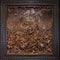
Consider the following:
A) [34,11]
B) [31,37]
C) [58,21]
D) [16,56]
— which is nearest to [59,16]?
[58,21]

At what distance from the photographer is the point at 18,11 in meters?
4.44

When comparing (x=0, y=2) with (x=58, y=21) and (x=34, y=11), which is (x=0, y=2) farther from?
(x=58, y=21)

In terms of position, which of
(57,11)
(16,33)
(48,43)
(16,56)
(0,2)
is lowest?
(16,56)

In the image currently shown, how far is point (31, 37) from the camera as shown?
442 cm

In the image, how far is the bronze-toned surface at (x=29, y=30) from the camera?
4383 mm

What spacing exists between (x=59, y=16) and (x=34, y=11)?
75 centimetres

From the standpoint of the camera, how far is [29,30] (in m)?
4.42

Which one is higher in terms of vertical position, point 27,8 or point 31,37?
point 27,8

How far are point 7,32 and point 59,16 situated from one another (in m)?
1.60

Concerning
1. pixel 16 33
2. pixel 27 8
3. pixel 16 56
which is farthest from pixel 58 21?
pixel 16 56

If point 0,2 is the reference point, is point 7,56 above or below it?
below

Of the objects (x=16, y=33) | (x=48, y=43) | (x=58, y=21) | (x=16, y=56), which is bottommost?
(x=16, y=56)

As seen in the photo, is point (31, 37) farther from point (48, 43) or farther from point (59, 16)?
point (59, 16)

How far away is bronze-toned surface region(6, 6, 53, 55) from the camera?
438 cm
